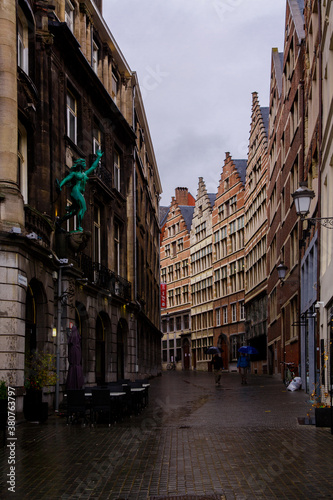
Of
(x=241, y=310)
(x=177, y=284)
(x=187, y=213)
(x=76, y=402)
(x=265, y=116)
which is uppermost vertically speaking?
(x=265, y=116)

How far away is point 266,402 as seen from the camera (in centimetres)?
2056

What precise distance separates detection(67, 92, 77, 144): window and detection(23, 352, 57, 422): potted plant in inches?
366

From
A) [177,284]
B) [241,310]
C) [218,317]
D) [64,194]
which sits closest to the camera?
[64,194]

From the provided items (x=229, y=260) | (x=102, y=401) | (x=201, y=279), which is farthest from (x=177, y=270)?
(x=102, y=401)

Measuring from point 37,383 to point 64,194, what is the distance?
7492 millimetres

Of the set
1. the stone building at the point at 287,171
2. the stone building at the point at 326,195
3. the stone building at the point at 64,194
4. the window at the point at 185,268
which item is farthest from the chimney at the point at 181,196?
the stone building at the point at 326,195

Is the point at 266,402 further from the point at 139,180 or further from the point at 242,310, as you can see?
the point at 242,310

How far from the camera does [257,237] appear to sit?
187 ft

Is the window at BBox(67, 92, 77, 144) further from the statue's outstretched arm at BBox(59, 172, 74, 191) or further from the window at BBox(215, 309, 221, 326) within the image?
the window at BBox(215, 309, 221, 326)

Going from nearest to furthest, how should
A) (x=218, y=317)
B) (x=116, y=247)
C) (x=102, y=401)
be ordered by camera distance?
(x=102, y=401) < (x=116, y=247) < (x=218, y=317)

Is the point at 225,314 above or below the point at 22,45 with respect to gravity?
below

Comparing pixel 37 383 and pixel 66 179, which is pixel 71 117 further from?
pixel 37 383

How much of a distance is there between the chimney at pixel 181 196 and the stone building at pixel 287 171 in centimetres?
5472

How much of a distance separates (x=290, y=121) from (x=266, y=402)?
17.0m
